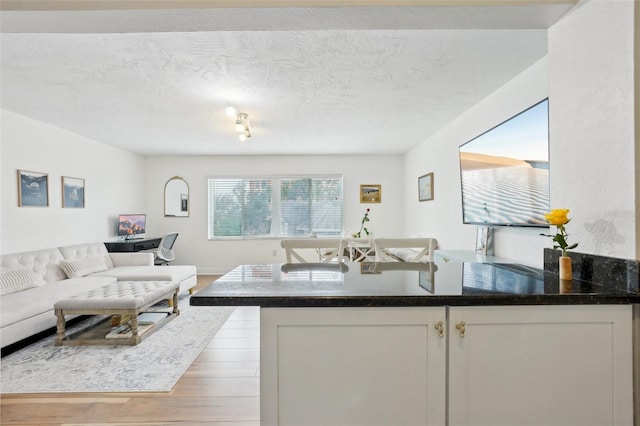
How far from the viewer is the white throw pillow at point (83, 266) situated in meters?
3.75

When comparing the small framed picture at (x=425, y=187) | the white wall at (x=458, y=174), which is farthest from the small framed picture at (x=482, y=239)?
the small framed picture at (x=425, y=187)

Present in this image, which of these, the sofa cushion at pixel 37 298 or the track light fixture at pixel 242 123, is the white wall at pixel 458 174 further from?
the sofa cushion at pixel 37 298

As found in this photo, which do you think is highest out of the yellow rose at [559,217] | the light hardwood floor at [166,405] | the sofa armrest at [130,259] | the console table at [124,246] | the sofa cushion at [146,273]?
the yellow rose at [559,217]

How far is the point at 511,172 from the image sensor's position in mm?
2580

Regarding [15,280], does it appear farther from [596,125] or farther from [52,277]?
[596,125]

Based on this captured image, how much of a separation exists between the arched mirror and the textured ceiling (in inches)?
85.4

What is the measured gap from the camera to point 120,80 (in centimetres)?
270

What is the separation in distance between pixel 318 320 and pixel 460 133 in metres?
3.36

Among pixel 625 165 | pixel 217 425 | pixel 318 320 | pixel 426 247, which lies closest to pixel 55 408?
pixel 217 425

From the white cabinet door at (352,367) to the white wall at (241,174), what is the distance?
5147 millimetres

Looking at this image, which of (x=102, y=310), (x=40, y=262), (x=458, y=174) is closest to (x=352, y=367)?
(x=102, y=310)

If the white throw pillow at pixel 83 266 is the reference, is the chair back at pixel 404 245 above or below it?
above

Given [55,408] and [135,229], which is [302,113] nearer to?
[55,408]

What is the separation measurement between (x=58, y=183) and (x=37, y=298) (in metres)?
1.97
